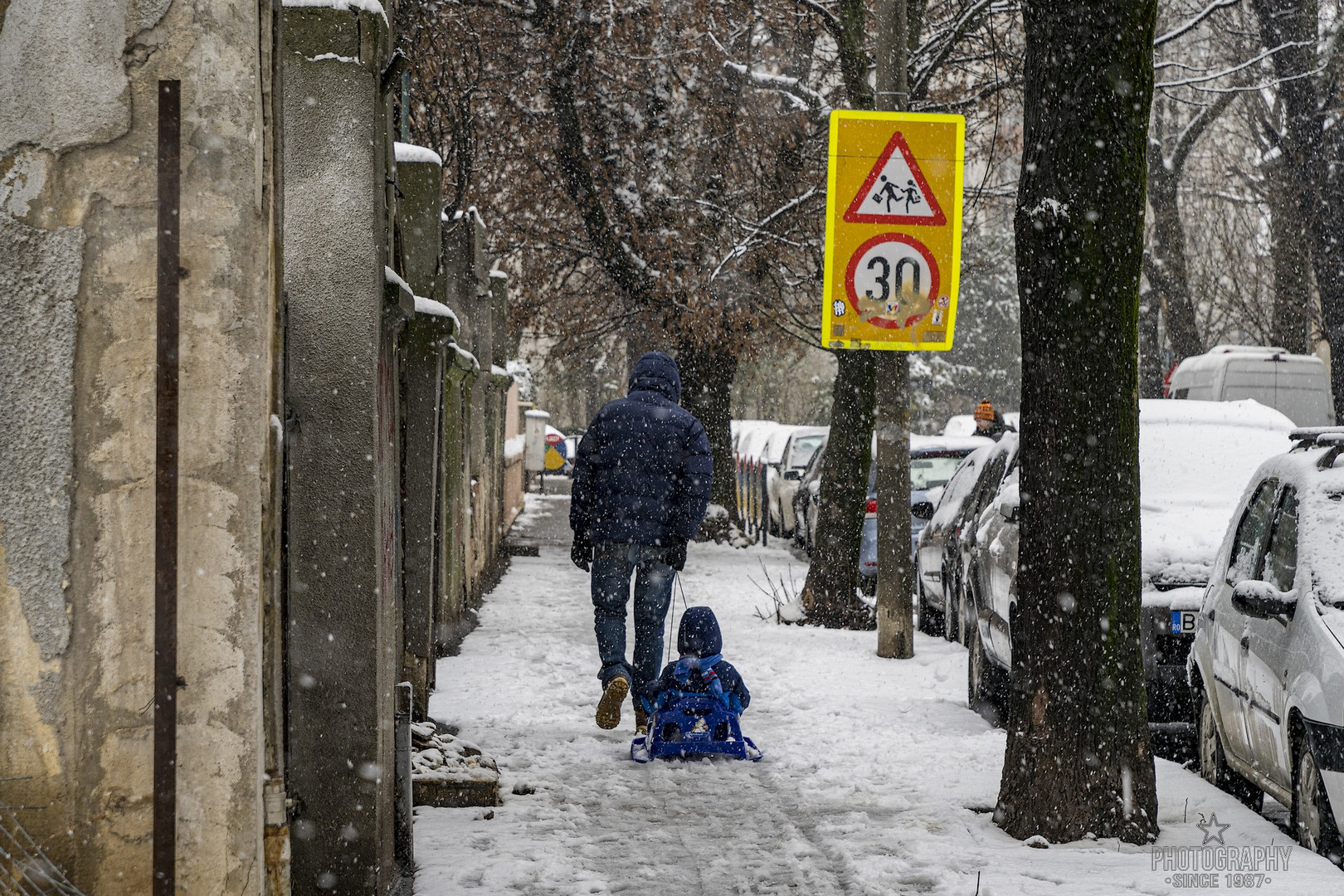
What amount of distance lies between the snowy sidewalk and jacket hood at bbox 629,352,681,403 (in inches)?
71.2

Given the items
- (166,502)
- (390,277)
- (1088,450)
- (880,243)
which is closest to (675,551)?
(1088,450)

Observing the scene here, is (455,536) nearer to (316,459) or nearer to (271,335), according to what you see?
(316,459)

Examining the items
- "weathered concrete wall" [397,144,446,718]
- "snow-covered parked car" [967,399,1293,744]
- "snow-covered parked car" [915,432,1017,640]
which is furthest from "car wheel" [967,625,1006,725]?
"weathered concrete wall" [397,144,446,718]

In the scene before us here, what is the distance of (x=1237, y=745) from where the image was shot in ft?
23.3

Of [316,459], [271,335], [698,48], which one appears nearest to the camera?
[271,335]

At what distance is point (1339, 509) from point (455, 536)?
6945 mm

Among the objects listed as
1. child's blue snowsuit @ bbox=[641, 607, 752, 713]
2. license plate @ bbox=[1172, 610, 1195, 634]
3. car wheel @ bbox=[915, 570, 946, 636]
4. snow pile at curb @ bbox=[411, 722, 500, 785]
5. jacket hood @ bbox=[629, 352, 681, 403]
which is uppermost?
jacket hood @ bbox=[629, 352, 681, 403]

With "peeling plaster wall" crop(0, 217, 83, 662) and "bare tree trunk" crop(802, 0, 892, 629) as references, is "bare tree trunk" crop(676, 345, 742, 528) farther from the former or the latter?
"peeling plaster wall" crop(0, 217, 83, 662)

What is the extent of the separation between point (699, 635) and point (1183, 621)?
2.59 meters

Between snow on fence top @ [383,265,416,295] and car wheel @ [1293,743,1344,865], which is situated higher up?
snow on fence top @ [383,265,416,295]

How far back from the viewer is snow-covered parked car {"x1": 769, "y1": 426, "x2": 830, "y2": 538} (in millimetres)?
24828

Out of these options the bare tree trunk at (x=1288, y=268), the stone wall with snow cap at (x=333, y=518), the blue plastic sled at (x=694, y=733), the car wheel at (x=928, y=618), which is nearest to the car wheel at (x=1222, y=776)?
the blue plastic sled at (x=694, y=733)

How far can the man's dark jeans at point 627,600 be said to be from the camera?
8.56 metres

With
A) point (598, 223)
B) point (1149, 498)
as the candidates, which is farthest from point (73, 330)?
point (598, 223)
